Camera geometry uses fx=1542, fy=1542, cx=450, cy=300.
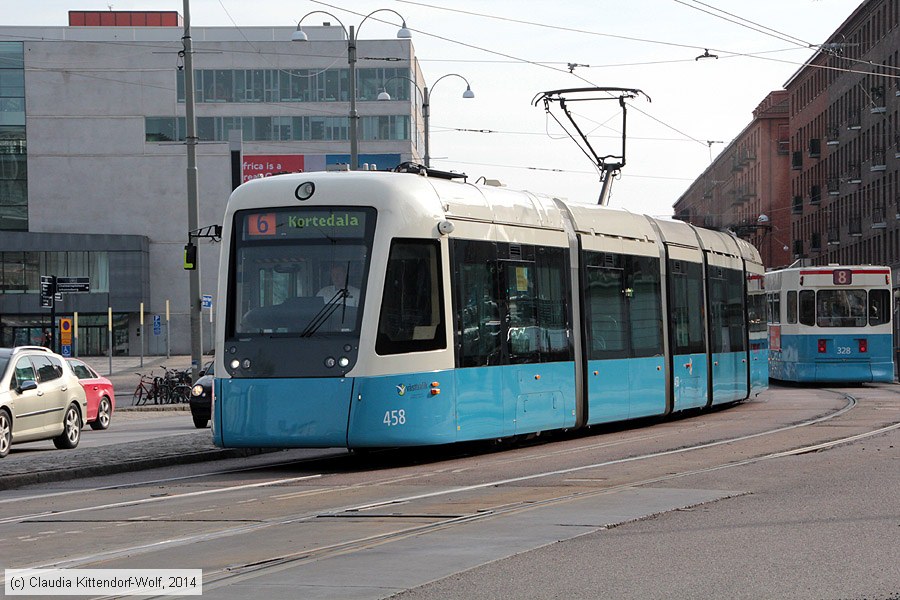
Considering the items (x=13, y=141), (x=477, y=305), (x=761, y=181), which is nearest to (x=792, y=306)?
(x=477, y=305)

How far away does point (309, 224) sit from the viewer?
52.5ft

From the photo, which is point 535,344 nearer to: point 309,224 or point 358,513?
point 309,224

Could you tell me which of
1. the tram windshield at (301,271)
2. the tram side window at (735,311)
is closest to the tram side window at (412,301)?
the tram windshield at (301,271)

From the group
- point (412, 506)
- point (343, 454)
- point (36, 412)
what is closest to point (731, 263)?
point (343, 454)

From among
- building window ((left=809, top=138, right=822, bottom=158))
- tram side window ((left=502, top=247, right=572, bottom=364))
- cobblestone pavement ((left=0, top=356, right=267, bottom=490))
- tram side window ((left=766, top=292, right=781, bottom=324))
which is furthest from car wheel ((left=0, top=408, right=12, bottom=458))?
building window ((left=809, top=138, right=822, bottom=158))

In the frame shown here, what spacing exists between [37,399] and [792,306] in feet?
75.0

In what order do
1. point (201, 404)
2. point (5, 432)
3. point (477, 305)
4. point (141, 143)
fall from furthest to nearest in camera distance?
point (141, 143) < point (201, 404) < point (5, 432) < point (477, 305)

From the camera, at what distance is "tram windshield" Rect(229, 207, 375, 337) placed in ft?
51.4

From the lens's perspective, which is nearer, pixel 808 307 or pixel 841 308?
pixel 841 308

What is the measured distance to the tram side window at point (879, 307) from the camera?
3781 centimetres

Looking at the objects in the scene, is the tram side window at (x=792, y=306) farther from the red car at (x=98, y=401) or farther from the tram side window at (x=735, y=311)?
the red car at (x=98, y=401)

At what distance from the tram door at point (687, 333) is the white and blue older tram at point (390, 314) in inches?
162

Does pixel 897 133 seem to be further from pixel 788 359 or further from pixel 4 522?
pixel 4 522

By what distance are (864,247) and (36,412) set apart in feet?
243
